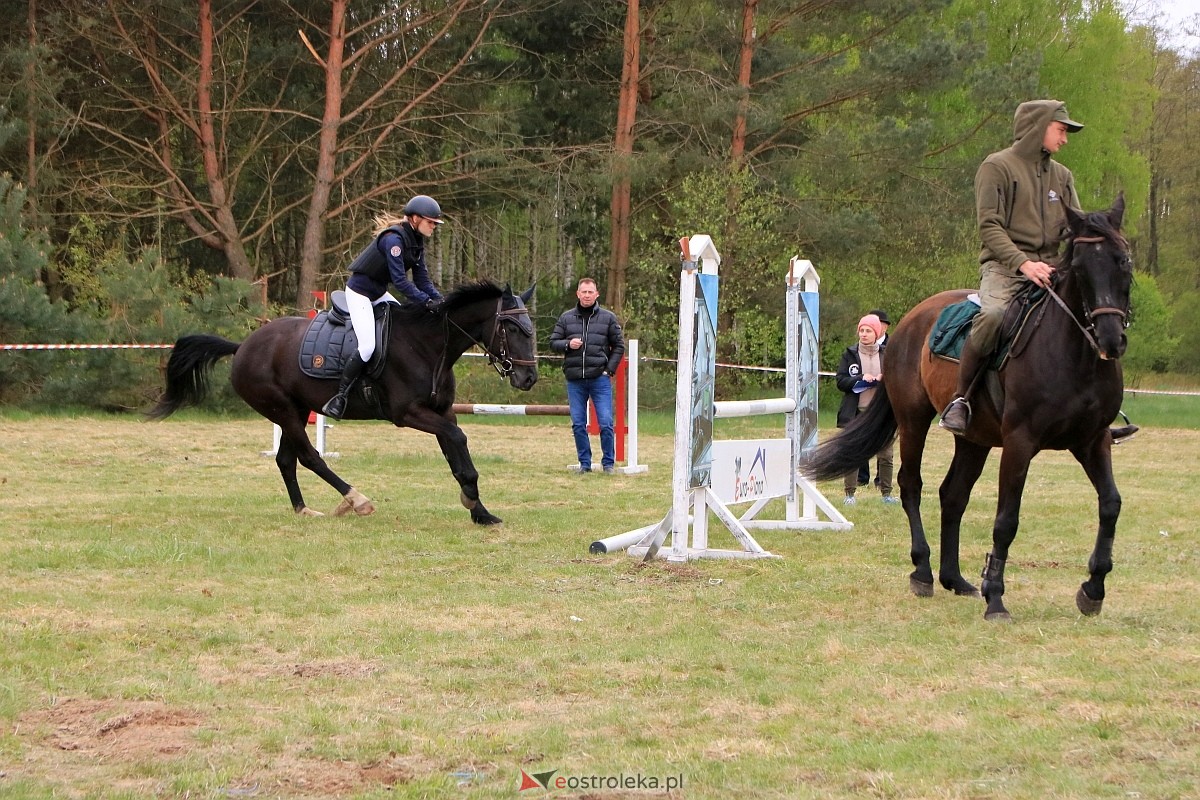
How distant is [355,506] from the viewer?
1059 cm

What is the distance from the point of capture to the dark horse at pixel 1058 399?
244 inches

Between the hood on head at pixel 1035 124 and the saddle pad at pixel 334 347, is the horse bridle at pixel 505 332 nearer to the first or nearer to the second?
the saddle pad at pixel 334 347

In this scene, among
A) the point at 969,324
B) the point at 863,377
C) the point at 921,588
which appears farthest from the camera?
the point at 863,377

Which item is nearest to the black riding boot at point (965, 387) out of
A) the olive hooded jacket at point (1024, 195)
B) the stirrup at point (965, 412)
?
the stirrup at point (965, 412)

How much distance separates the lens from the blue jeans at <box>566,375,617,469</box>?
14.9m

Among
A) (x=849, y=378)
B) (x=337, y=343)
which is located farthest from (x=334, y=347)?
(x=849, y=378)

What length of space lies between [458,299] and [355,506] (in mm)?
1877

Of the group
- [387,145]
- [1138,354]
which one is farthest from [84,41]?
[1138,354]

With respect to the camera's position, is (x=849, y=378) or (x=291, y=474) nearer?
(x=291, y=474)

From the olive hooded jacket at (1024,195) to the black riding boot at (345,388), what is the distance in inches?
202

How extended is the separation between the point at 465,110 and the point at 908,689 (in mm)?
25204

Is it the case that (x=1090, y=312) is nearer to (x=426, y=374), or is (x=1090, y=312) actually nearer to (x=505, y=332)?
(x=505, y=332)

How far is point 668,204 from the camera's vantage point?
31219 millimetres

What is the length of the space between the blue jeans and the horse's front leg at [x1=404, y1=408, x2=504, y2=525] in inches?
183
